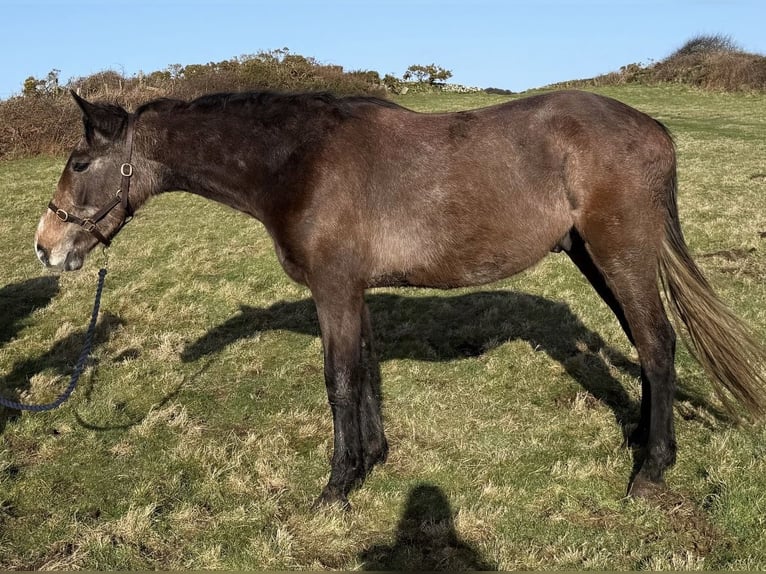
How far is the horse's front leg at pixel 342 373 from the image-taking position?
390cm

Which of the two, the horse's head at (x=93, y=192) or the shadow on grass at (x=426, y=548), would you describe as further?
the horse's head at (x=93, y=192)

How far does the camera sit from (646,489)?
384 cm

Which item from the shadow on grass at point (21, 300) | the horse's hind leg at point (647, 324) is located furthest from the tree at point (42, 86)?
the horse's hind leg at point (647, 324)

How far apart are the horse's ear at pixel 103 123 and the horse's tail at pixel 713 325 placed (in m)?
3.84

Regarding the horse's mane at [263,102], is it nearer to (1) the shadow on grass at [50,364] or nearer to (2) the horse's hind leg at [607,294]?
(2) the horse's hind leg at [607,294]

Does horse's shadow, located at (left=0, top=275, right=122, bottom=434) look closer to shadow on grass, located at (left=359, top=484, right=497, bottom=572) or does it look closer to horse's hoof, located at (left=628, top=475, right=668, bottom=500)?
shadow on grass, located at (left=359, top=484, right=497, bottom=572)

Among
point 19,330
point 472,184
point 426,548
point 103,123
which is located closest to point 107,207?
point 103,123

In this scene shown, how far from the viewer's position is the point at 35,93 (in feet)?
68.3

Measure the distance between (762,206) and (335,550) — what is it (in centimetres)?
1199

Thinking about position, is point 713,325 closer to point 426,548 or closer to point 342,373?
point 426,548

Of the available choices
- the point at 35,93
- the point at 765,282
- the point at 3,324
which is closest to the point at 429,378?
the point at 765,282

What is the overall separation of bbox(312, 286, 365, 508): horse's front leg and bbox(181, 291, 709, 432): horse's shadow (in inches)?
92.0

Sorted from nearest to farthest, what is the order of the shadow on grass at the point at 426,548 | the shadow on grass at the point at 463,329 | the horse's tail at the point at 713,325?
the shadow on grass at the point at 426,548 → the horse's tail at the point at 713,325 → the shadow on grass at the point at 463,329

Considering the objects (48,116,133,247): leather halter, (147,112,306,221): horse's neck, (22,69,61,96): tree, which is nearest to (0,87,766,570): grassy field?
(48,116,133,247): leather halter
